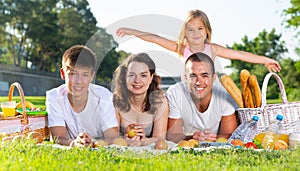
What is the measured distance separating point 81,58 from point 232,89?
1.69 metres

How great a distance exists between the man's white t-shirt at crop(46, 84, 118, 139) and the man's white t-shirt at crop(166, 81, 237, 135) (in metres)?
0.66

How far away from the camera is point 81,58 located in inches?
166

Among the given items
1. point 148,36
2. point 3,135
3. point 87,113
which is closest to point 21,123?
point 3,135

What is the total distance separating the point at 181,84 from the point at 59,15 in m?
31.5

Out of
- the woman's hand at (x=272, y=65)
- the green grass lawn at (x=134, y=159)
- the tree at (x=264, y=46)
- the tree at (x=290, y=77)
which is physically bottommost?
the green grass lawn at (x=134, y=159)

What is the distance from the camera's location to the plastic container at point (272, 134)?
4.16 meters

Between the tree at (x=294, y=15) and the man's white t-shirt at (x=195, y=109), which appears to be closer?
A: the man's white t-shirt at (x=195, y=109)

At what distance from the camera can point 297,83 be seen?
27125 mm

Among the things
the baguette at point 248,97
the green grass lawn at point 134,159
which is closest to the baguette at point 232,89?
the baguette at point 248,97

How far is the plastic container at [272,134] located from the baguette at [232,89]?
389 millimetres

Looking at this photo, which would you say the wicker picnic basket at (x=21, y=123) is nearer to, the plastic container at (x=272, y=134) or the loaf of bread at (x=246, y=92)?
the loaf of bread at (x=246, y=92)

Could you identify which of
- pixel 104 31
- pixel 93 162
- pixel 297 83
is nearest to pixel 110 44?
pixel 104 31

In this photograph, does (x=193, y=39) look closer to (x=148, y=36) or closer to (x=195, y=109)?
(x=148, y=36)

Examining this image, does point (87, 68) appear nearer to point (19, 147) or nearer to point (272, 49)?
point (19, 147)
